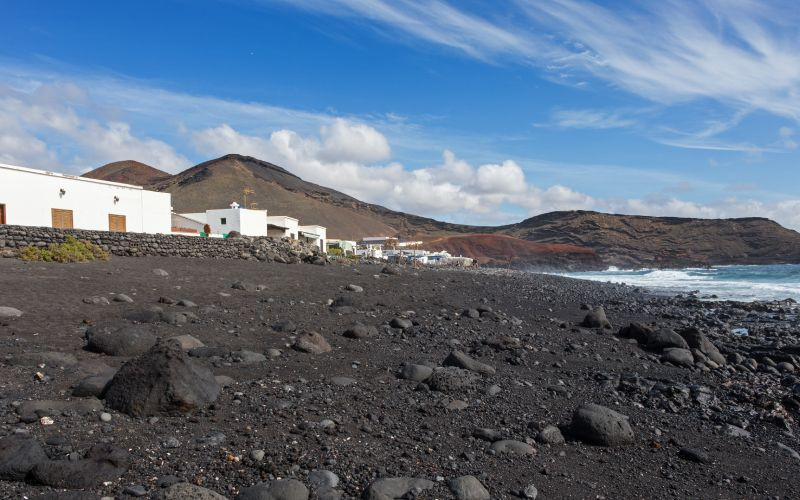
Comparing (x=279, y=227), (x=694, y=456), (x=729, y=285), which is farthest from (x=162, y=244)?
(x=729, y=285)

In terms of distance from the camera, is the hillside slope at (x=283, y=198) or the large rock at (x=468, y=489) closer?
the large rock at (x=468, y=489)

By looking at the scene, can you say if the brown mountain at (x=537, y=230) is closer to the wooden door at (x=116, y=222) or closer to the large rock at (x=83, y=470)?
the wooden door at (x=116, y=222)

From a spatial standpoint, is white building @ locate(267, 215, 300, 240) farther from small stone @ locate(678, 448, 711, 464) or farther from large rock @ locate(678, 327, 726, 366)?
small stone @ locate(678, 448, 711, 464)

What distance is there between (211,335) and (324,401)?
363cm

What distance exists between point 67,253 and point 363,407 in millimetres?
14234

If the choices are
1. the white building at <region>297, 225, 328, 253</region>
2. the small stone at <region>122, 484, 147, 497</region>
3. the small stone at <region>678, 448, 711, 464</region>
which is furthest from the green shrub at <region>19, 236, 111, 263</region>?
the white building at <region>297, 225, 328, 253</region>

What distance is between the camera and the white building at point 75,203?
21625 millimetres

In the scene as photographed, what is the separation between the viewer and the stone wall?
18.0 meters

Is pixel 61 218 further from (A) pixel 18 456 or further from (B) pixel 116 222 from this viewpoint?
(A) pixel 18 456

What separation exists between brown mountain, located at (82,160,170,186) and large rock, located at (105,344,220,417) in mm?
182397

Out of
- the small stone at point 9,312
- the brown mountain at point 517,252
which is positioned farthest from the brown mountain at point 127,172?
the small stone at point 9,312

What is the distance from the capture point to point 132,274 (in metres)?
14.7

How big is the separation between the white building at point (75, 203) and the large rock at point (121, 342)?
18.4 meters

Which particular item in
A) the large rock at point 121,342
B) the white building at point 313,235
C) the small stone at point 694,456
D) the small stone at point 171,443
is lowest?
the small stone at point 694,456
